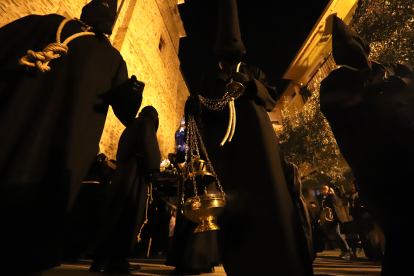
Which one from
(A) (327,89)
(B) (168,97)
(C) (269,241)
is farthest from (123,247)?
(B) (168,97)

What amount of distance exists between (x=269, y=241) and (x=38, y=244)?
1287 mm

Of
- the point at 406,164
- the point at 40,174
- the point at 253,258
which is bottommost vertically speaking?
the point at 253,258

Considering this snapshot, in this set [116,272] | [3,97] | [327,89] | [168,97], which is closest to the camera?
[3,97]

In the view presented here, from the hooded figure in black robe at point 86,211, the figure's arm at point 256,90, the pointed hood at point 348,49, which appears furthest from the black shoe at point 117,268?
the pointed hood at point 348,49

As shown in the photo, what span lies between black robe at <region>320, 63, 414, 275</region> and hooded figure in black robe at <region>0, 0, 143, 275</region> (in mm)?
1748

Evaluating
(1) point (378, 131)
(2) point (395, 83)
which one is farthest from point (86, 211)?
(2) point (395, 83)

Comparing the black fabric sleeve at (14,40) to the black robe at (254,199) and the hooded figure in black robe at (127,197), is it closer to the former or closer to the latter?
the black robe at (254,199)

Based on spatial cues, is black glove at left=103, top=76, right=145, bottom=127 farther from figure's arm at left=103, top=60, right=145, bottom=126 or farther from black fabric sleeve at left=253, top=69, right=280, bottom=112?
black fabric sleeve at left=253, top=69, right=280, bottom=112

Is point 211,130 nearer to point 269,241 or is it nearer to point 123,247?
point 269,241

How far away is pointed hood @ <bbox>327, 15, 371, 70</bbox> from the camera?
1.83 meters

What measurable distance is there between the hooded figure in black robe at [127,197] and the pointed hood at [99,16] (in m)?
1.53

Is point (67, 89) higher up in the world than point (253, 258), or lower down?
higher up

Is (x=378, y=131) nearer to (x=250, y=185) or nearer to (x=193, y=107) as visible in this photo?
(x=250, y=185)

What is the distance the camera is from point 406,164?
4.99 feet
